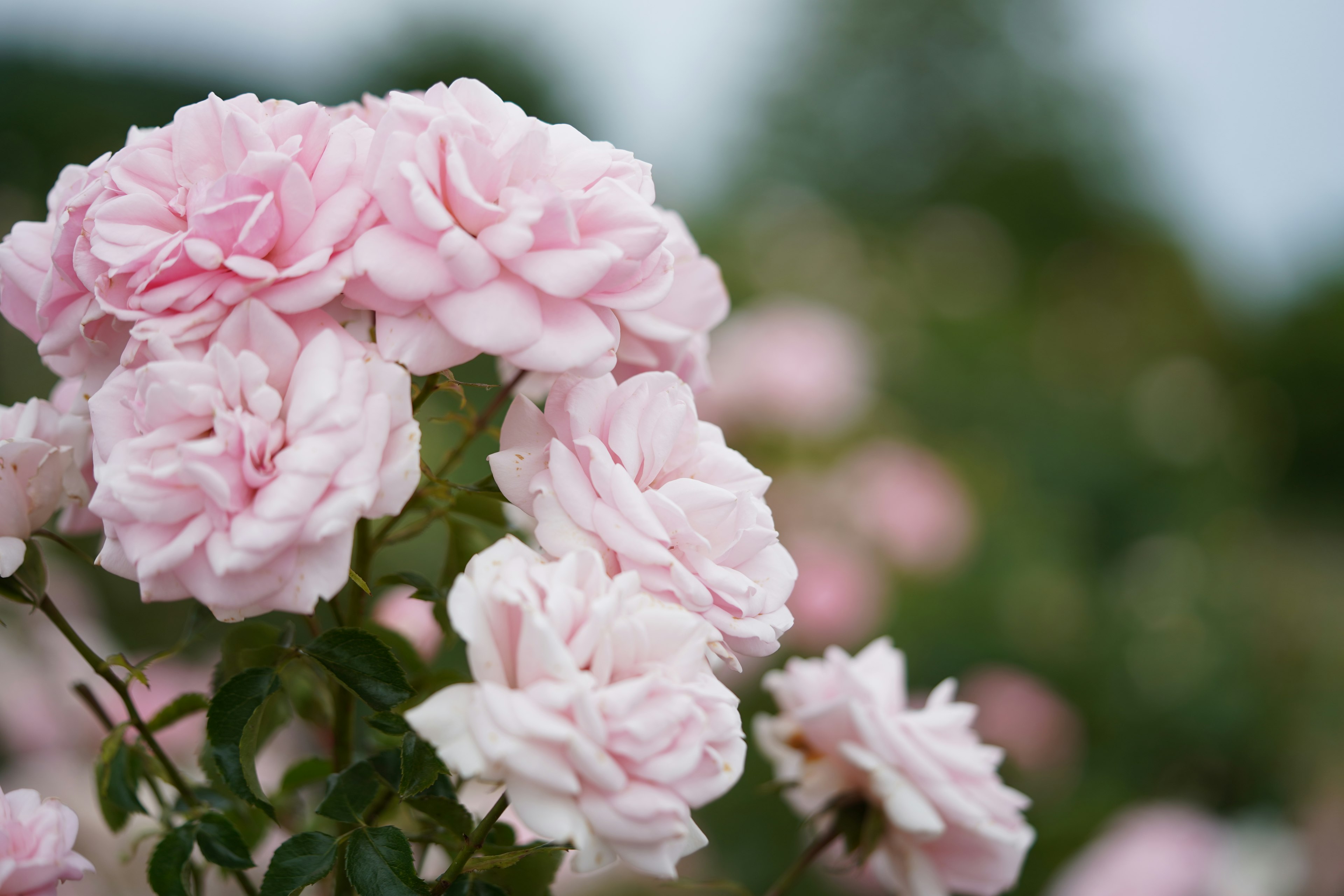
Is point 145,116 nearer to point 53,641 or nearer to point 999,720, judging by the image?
point 53,641

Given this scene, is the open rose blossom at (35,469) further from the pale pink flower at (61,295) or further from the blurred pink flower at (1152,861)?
the blurred pink flower at (1152,861)

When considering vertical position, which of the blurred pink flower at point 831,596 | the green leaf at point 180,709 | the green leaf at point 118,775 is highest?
the green leaf at point 180,709

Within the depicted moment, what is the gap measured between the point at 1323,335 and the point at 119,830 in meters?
7.64

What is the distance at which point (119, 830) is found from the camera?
62cm

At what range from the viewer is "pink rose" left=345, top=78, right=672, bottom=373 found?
43 centimetres

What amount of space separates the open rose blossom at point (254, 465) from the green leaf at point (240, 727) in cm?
7

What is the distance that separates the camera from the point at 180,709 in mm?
615

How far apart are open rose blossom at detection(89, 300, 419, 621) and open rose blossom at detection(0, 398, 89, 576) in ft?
0.30

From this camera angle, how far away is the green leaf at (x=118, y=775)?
0.56 m

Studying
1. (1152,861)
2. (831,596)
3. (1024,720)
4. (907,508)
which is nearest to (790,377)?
(907,508)

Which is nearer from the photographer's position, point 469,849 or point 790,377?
point 469,849

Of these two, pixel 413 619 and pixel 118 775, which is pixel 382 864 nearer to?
pixel 118 775

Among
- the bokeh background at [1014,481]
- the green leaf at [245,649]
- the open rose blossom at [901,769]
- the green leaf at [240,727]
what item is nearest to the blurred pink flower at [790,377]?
the bokeh background at [1014,481]

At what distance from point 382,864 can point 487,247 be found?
0.30 m
